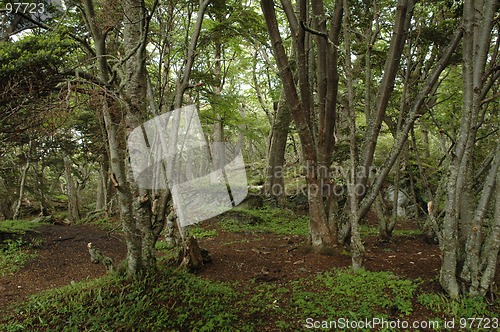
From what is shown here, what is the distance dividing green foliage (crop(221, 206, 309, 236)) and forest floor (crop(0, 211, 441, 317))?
966 mm

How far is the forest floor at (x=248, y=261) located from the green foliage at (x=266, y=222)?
966 millimetres

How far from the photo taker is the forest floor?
5.14 m

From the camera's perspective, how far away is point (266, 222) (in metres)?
11.1

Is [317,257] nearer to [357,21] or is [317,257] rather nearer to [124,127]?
[124,127]

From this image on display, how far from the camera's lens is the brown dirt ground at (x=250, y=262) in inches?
203

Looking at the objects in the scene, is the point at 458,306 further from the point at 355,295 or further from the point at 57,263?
the point at 57,263

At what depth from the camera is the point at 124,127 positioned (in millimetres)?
4629

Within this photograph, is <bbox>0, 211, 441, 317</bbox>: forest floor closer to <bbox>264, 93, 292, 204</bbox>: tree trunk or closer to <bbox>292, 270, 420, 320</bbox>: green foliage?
<bbox>292, 270, 420, 320</bbox>: green foliage

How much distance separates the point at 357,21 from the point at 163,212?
6674mm

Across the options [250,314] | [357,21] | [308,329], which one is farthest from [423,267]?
[357,21]

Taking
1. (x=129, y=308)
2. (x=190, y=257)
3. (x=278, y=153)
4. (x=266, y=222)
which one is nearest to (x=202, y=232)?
(x=266, y=222)

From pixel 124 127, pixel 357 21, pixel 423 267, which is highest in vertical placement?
pixel 357 21

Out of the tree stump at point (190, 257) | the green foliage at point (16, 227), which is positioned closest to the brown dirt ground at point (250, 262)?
the tree stump at point (190, 257)

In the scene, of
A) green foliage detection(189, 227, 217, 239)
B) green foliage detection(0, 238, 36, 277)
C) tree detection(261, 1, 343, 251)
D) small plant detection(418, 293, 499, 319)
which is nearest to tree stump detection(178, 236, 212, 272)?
tree detection(261, 1, 343, 251)
